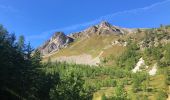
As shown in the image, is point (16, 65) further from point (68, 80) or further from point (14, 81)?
point (68, 80)

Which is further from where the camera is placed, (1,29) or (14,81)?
(1,29)

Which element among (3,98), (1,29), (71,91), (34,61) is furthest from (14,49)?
(71,91)

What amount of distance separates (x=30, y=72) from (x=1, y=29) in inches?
524

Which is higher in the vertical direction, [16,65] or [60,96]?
[16,65]

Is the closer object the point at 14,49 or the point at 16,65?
the point at 16,65

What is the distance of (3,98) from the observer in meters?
76.4

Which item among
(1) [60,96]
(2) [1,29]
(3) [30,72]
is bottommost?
(1) [60,96]

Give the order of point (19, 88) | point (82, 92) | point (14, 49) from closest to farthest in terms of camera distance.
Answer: point (82, 92) < point (19, 88) < point (14, 49)

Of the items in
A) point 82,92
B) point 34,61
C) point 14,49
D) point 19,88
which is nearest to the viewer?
point 82,92

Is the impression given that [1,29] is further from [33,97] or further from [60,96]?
[60,96]

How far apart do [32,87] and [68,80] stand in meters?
20.4

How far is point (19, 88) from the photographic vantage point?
275 ft

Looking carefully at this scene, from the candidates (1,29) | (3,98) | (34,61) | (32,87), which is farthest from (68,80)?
(34,61)

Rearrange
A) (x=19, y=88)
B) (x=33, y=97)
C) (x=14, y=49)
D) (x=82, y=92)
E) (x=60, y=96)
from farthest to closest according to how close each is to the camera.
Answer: (x=14, y=49) → (x=33, y=97) → (x=19, y=88) → (x=82, y=92) → (x=60, y=96)
